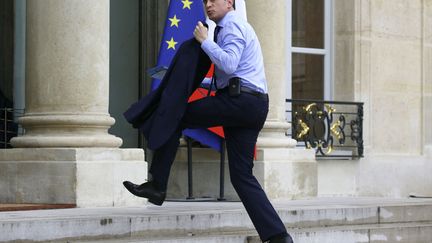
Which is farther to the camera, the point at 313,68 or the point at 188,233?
the point at 313,68

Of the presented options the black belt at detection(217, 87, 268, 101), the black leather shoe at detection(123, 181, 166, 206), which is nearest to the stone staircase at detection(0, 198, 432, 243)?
the black leather shoe at detection(123, 181, 166, 206)

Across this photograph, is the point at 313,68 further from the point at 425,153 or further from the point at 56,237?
the point at 56,237

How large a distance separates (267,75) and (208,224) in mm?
3429

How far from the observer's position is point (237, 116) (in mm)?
7340

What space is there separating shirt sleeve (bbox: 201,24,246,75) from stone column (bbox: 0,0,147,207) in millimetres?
2751

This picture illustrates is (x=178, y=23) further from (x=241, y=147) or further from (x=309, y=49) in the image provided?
(x=241, y=147)

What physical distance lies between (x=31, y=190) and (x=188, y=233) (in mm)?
1950

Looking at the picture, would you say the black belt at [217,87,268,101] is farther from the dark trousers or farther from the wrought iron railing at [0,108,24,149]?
the wrought iron railing at [0,108,24,149]

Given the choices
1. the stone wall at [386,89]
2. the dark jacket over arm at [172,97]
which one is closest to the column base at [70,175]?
the dark jacket over arm at [172,97]

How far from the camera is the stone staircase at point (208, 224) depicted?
782 cm

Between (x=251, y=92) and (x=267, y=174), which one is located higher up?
(x=251, y=92)

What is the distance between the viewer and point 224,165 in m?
11.6

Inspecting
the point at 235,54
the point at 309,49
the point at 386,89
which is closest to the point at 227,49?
the point at 235,54

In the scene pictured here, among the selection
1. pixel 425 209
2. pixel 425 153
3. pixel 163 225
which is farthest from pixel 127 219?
pixel 425 153
